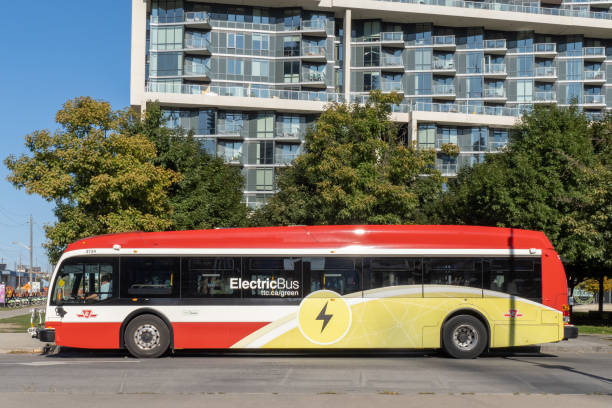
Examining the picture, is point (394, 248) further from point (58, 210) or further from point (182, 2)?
point (182, 2)

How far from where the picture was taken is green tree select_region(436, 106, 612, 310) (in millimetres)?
31125

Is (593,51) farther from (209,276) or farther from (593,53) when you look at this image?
(209,276)

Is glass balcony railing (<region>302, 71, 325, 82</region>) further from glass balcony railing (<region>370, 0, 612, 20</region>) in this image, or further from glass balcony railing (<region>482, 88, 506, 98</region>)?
glass balcony railing (<region>482, 88, 506, 98</region>)

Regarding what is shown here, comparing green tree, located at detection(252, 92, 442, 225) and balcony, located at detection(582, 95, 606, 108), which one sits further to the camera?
balcony, located at detection(582, 95, 606, 108)

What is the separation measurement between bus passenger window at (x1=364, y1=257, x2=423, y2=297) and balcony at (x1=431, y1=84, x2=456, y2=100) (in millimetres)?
61010

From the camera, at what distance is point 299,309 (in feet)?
53.6

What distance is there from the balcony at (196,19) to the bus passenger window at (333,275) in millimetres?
56526

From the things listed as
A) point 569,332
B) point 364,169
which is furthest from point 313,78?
point 569,332

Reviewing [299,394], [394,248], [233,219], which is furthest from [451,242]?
[233,219]

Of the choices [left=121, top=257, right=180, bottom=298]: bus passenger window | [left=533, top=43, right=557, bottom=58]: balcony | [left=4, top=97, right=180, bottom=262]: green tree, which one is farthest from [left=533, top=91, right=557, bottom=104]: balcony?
[left=121, top=257, right=180, bottom=298]: bus passenger window

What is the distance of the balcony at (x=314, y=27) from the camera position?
7044cm

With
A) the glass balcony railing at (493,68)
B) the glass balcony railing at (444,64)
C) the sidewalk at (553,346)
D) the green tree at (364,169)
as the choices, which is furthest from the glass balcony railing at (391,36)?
the sidewalk at (553,346)

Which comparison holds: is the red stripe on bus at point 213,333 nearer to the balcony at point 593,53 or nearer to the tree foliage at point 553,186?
the tree foliage at point 553,186

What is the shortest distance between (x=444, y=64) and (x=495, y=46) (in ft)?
20.7
